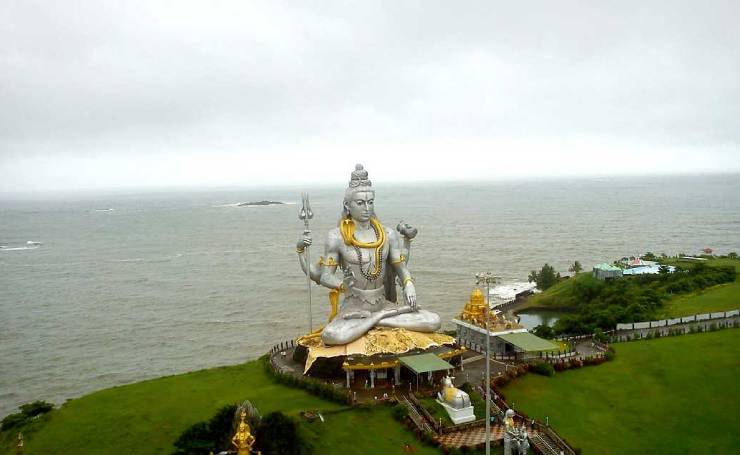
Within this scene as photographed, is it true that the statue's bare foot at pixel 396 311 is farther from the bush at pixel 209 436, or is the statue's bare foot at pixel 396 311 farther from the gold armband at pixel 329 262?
the bush at pixel 209 436

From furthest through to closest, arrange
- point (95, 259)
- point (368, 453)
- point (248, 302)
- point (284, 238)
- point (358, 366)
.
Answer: point (284, 238) → point (95, 259) → point (248, 302) → point (358, 366) → point (368, 453)

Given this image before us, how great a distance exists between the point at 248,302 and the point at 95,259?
38.6 metres

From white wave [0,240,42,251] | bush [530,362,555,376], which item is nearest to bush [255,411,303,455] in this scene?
bush [530,362,555,376]

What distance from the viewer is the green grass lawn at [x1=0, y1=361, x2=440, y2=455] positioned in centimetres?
2158

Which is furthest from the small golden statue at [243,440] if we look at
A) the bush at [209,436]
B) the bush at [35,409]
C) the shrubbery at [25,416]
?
the bush at [35,409]

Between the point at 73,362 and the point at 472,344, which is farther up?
the point at 472,344

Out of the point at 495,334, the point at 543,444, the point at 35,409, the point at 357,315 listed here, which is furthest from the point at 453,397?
the point at 35,409

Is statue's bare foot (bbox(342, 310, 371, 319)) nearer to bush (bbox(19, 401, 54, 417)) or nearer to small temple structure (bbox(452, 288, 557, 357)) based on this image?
small temple structure (bbox(452, 288, 557, 357))

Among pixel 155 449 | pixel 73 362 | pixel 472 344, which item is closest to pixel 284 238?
pixel 73 362

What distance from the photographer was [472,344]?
32.2 metres

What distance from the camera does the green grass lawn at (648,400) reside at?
22375 mm

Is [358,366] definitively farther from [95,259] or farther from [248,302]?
[95,259]

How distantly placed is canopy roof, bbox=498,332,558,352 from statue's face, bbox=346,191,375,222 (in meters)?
8.78

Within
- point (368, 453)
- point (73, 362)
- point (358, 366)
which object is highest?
point (358, 366)
